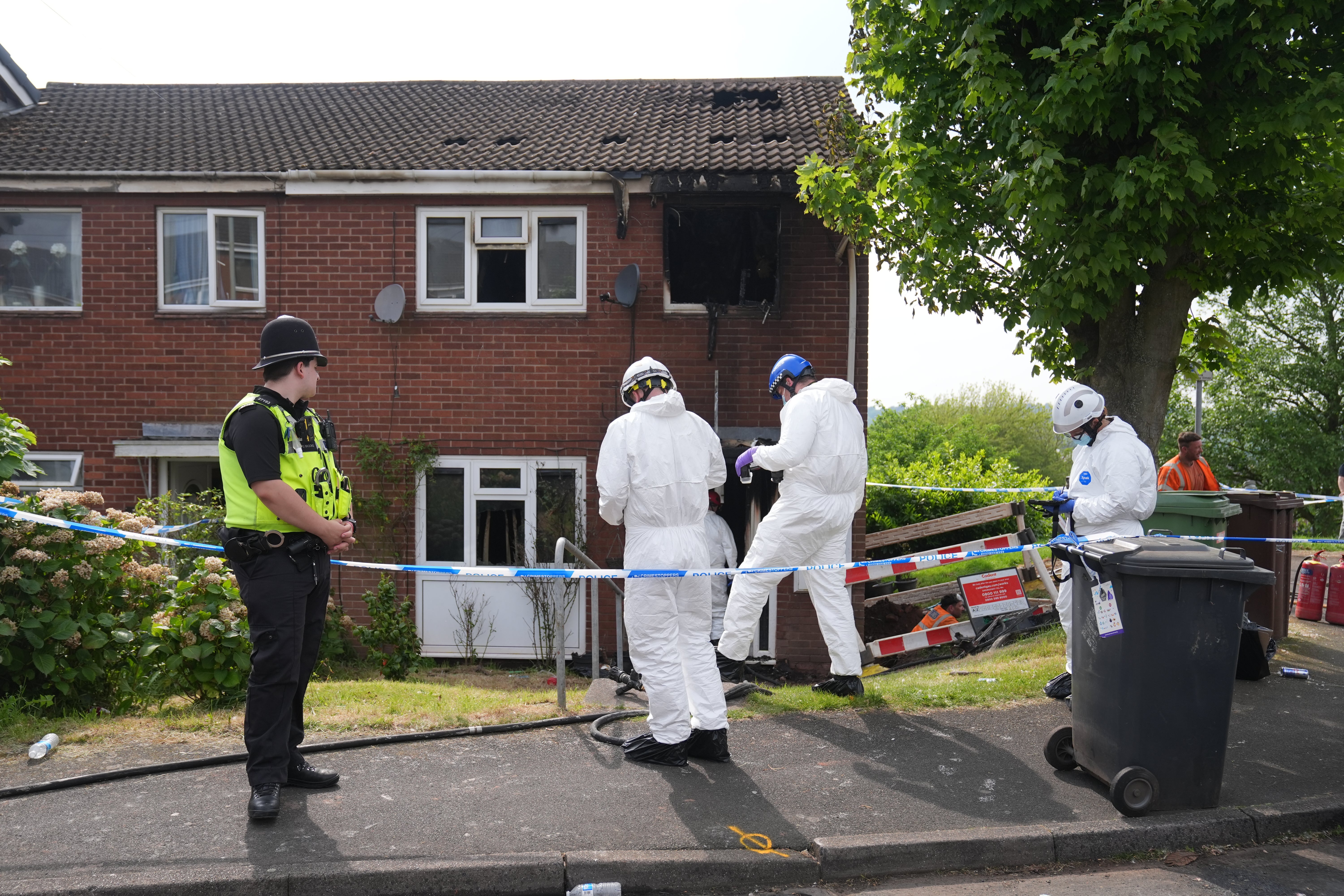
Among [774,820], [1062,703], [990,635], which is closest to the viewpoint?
[774,820]

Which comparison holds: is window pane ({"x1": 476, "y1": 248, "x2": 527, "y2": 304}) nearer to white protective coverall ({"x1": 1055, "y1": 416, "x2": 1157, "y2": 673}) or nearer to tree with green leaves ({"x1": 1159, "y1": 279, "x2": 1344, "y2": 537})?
white protective coverall ({"x1": 1055, "y1": 416, "x2": 1157, "y2": 673})

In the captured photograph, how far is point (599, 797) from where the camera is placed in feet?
15.1

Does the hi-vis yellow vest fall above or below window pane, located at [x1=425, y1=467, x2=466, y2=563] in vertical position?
above

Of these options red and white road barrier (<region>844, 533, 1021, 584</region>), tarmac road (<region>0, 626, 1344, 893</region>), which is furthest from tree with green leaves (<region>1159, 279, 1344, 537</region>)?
tarmac road (<region>0, 626, 1344, 893</region>)

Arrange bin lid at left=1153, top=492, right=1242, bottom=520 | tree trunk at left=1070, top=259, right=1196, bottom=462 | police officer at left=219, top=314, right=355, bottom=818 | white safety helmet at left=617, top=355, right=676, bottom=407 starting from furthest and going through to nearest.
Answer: tree trunk at left=1070, top=259, right=1196, bottom=462, bin lid at left=1153, top=492, right=1242, bottom=520, white safety helmet at left=617, top=355, right=676, bottom=407, police officer at left=219, top=314, right=355, bottom=818

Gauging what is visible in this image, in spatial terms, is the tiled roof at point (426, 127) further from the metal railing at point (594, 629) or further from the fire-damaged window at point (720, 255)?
the metal railing at point (594, 629)

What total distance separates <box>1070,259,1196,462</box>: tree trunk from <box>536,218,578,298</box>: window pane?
5.69m

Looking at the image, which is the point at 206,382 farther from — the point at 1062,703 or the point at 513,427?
the point at 1062,703

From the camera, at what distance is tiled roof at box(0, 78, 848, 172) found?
11.0 m

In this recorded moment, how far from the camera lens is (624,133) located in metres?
11.6

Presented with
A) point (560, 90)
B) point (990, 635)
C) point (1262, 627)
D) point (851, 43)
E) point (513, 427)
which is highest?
point (560, 90)

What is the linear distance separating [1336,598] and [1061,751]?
22.1 ft

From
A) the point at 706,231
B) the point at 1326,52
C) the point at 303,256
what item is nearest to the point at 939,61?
the point at 1326,52

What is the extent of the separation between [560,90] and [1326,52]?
947 centimetres
